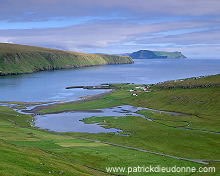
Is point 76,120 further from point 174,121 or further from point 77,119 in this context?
point 174,121

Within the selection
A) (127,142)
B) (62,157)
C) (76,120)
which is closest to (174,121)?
(127,142)

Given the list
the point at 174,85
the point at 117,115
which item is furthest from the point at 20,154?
the point at 174,85

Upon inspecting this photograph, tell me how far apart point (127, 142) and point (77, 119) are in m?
42.7

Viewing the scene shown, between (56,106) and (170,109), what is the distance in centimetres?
5918

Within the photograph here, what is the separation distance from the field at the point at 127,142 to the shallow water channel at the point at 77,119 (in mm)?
4962

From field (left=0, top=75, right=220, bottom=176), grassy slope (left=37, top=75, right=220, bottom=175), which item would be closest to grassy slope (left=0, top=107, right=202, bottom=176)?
field (left=0, top=75, right=220, bottom=176)

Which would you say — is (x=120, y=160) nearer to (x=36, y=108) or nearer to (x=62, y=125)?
(x=62, y=125)

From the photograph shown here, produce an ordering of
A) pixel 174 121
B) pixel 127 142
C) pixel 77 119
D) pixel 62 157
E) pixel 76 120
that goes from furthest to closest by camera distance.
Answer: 1. pixel 77 119
2. pixel 76 120
3. pixel 174 121
4. pixel 127 142
5. pixel 62 157

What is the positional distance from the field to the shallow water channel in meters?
4.96

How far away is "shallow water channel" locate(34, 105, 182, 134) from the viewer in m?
95.4

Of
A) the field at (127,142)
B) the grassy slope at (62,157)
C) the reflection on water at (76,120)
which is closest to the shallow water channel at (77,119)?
the reflection on water at (76,120)

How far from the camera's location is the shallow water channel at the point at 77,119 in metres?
95.4

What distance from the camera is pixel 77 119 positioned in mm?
112500

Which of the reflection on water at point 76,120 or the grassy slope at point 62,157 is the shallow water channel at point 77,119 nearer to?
the reflection on water at point 76,120
